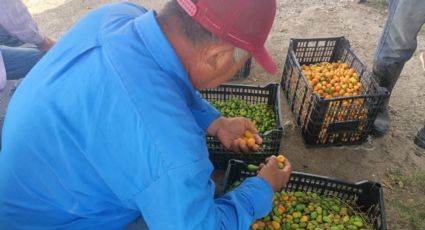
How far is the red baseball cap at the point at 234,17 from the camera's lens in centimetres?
130

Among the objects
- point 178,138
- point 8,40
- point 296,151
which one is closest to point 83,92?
point 178,138

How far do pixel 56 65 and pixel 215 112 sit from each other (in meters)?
1.22

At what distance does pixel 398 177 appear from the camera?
10.8 ft

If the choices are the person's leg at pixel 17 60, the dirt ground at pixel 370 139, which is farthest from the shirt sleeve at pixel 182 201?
the person's leg at pixel 17 60

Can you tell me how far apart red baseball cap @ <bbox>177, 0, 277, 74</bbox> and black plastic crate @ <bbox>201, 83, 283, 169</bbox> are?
5.10ft

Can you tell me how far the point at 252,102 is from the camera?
3551 millimetres

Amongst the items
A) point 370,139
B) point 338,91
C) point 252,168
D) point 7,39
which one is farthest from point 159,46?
point 7,39

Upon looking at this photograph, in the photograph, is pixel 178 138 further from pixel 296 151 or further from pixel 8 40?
pixel 8 40

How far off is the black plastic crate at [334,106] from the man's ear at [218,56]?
1.88m

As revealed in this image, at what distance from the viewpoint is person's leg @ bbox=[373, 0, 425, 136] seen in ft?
10.6

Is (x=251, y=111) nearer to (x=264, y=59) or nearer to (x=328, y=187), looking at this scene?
(x=328, y=187)

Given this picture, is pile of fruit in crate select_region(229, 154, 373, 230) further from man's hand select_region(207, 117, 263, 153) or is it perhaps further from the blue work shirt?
the blue work shirt

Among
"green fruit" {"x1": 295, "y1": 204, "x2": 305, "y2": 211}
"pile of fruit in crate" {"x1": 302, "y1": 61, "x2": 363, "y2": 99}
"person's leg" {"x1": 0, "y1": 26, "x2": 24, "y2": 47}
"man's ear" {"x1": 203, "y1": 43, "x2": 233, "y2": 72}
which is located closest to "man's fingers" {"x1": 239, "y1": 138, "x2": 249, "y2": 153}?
"green fruit" {"x1": 295, "y1": 204, "x2": 305, "y2": 211}

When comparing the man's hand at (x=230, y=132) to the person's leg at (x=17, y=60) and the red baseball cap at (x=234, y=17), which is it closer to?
the red baseball cap at (x=234, y=17)
